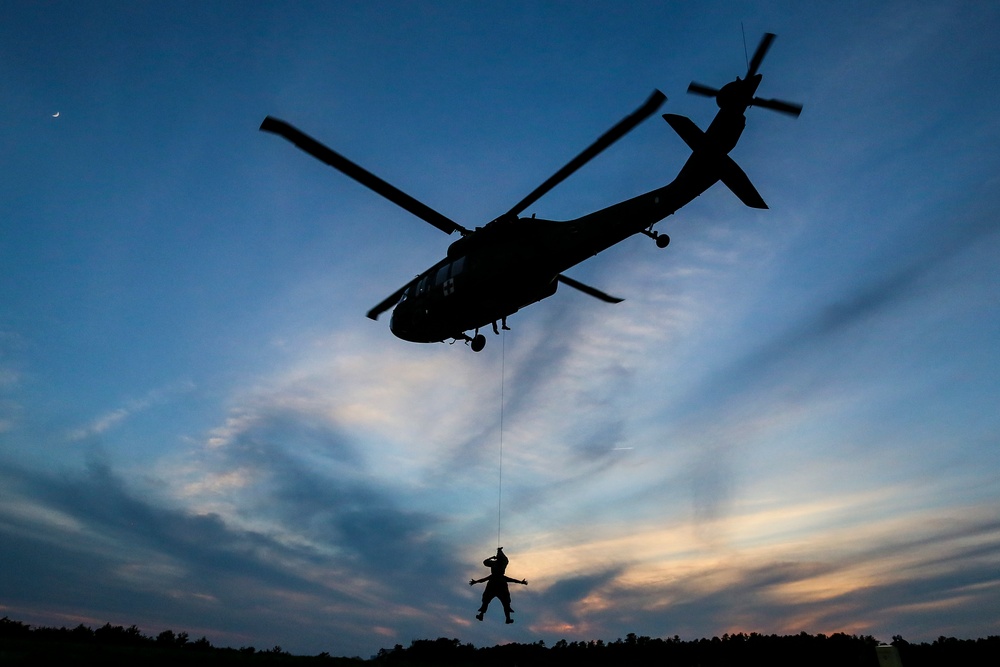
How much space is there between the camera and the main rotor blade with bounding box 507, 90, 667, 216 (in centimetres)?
1750

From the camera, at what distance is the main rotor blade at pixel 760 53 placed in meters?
21.8

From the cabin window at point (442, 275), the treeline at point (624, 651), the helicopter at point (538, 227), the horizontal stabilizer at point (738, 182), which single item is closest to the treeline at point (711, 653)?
the treeline at point (624, 651)

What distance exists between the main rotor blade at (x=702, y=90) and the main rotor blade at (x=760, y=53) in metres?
1.29

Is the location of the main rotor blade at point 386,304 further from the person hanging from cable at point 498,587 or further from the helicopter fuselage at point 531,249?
the person hanging from cable at point 498,587

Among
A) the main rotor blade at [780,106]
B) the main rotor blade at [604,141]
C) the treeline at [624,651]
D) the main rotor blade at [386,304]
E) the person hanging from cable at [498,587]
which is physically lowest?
the treeline at [624,651]

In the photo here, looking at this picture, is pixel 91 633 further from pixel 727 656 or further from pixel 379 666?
pixel 727 656

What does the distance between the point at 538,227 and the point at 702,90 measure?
809 cm

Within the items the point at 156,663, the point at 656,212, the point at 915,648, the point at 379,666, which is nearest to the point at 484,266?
the point at 656,212

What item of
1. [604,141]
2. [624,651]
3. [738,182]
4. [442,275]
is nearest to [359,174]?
[442,275]

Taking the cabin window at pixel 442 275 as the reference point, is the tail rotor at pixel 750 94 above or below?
above

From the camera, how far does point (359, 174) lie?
2302 centimetres

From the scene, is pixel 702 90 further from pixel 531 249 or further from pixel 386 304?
pixel 386 304

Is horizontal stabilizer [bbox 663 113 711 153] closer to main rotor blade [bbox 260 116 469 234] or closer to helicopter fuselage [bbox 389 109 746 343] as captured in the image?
helicopter fuselage [bbox 389 109 746 343]

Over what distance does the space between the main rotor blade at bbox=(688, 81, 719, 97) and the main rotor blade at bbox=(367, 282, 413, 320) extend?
47.3ft
